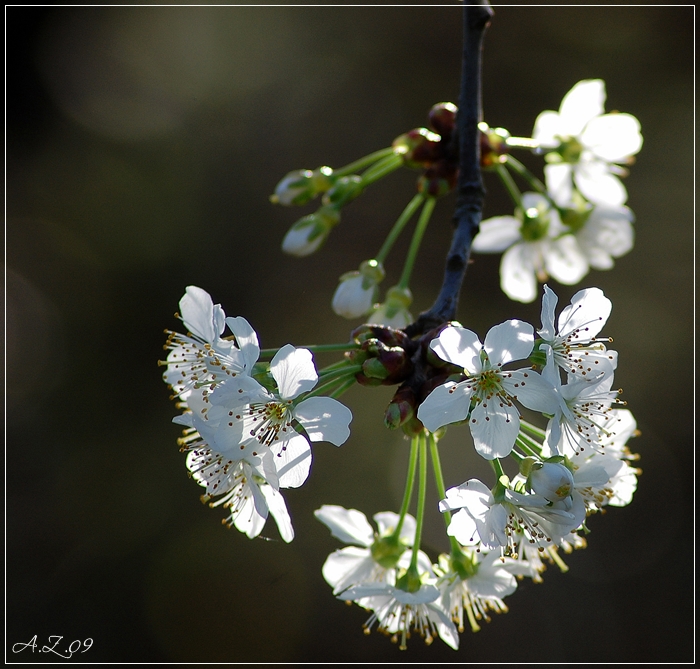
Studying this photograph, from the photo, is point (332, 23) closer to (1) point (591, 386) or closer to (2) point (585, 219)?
(2) point (585, 219)

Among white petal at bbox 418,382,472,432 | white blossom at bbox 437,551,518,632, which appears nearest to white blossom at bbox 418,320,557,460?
white petal at bbox 418,382,472,432

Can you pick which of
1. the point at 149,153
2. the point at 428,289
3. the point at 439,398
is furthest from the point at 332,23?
the point at 439,398

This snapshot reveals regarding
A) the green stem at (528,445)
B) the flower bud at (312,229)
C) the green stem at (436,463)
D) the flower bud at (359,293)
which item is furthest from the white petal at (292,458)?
the flower bud at (312,229)

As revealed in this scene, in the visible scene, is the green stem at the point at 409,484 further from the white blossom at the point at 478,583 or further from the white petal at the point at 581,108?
the white petal at the point at 581,108

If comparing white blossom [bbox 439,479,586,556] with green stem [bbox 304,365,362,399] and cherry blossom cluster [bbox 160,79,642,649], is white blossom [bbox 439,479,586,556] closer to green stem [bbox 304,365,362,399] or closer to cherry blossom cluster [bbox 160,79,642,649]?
cherry blossom cluster [bbox 160,79,642,649]

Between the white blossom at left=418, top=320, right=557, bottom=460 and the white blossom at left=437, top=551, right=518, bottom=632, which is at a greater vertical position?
the white blossom at left=418, top=320, right=557, bottom=460

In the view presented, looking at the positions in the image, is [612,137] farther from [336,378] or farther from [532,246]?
[336,378]
